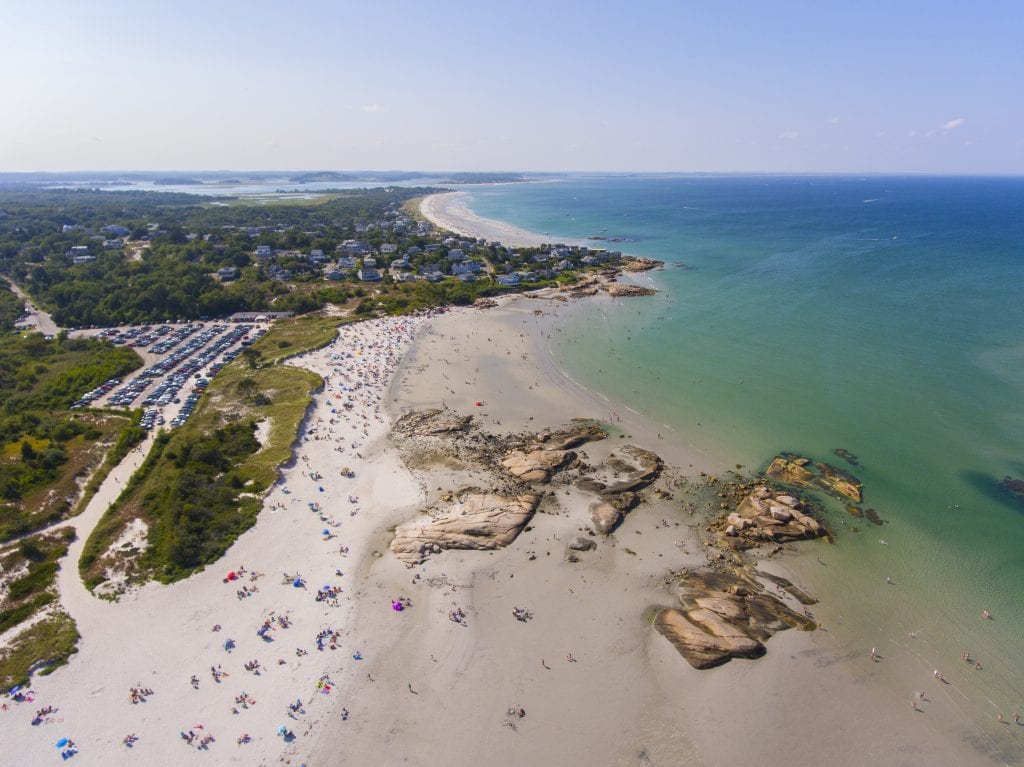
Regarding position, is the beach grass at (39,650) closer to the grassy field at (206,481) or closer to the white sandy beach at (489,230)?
the grassy field at (206,481)

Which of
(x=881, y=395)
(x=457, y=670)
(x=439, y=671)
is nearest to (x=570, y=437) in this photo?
(x=457, y=670)

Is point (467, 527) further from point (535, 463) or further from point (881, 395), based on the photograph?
point (881, 395)

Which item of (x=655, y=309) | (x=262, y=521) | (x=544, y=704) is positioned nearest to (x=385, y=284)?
(x=655, y=309)

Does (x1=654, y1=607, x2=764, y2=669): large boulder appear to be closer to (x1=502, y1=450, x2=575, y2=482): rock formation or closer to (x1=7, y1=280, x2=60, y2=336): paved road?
(x1=502, y1=450, x2=575, y2=482): rock formation

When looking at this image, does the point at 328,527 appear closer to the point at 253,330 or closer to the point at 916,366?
the point at 253,330

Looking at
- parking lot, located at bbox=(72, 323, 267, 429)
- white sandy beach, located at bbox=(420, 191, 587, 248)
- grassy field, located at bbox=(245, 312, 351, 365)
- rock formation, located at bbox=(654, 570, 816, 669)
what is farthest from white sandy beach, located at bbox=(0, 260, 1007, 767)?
white sandy beach, located at bbox=(420, 191, 587, 248)
